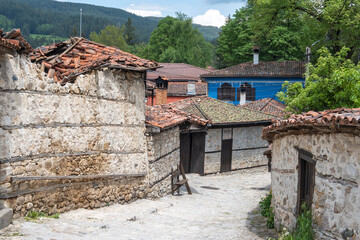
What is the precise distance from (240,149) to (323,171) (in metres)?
14.5

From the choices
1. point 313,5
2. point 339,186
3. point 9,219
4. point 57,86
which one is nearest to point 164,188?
point 57,86

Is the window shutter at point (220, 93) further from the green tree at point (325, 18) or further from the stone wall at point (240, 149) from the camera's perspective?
the stone wall at point (240, 149)

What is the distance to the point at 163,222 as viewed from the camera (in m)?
8.90

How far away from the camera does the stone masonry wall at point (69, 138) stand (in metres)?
6.95

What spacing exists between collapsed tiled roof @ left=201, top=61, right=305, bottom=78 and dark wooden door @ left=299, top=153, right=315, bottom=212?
24.9 metres

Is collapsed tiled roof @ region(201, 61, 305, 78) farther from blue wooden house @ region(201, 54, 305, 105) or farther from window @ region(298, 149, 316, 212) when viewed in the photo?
window @ region(298, 149, 316, 212)

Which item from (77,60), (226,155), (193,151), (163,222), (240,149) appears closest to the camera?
(163,222)

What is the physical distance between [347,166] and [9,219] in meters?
5.07

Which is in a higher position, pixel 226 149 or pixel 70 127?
pixel 70 127

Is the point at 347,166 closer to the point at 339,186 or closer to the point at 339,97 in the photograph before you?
the point at 339,186

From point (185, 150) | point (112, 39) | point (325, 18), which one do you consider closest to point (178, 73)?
point (325, 18)

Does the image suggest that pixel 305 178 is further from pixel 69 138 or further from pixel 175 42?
pixel 175 42

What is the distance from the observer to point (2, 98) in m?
6.77

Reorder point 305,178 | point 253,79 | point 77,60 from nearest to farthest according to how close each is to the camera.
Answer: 1. point 305,178
2. point 77,60
3. point 253,79
